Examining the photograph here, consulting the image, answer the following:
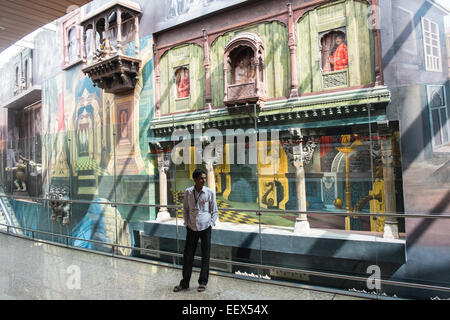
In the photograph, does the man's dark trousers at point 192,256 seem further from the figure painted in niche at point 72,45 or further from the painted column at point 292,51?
the figure painted in niche at point 72,45

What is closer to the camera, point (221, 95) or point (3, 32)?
point (3, 32)

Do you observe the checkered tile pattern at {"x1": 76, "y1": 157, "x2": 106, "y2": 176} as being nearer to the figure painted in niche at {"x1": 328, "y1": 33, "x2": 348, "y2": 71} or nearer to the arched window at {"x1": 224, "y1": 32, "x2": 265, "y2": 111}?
the arched window at {"x1": 224, "y1": 32, "x2": 265, "y2": 111}

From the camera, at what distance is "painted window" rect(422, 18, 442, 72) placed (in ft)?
19.7

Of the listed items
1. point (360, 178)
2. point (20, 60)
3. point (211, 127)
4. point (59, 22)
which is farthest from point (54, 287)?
point (20, 60)

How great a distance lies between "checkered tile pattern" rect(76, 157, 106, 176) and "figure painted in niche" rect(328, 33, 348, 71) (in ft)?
20.4

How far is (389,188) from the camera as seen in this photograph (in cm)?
521

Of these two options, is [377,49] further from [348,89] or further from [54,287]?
[54,287]

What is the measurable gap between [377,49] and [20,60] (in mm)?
16937

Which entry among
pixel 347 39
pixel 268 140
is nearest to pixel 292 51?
pixel 347 39

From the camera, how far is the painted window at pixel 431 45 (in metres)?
6.00

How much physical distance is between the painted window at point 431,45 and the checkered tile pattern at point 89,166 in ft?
25.0

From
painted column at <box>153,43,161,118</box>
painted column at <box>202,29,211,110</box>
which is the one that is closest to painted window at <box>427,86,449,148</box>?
painted column at <box>202,29,211,110</box>

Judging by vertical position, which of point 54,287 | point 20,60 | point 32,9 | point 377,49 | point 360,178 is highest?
point 20,60

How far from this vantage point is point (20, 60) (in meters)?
16.3
